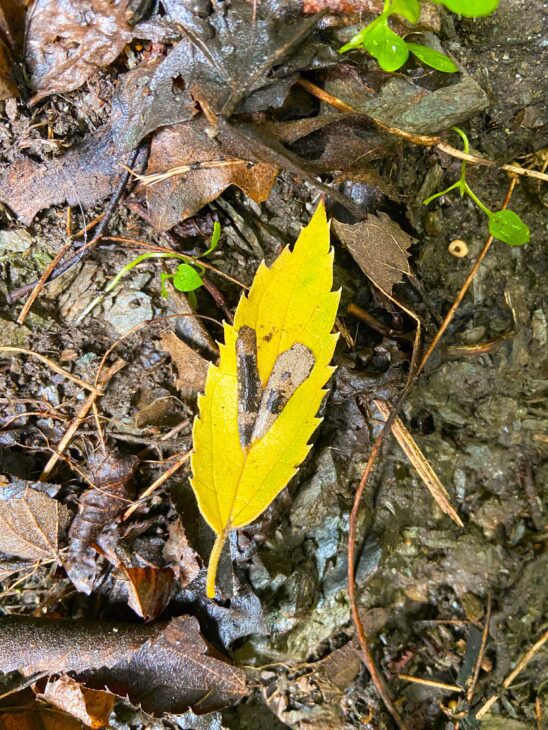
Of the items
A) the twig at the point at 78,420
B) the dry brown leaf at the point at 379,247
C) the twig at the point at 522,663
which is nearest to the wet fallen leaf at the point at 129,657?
the twig at the point at 78,420

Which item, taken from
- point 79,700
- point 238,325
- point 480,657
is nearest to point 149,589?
point 79,700

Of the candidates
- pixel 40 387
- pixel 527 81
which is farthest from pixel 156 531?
pixel 527 81

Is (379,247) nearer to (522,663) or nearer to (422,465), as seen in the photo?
(422,465)

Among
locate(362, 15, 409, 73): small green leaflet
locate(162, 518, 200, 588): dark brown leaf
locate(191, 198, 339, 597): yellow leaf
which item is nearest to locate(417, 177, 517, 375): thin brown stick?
locate(191, 198, 339, 597): yellow leaf

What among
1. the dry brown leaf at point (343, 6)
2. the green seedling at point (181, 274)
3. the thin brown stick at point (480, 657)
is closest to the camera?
the dry brown leaf at point (343, 6)

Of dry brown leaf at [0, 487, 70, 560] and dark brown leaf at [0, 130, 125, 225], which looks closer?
dark brown leaf at [0, 130, 125, 225]

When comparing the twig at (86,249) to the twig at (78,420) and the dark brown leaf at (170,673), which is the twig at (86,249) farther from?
the dark brown leaf at (170,673)

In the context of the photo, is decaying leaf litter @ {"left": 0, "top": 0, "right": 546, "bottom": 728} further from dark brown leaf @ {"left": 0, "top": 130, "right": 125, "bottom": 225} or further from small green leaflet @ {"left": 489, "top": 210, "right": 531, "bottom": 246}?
small green leaflet @ {"left": 489, "top": 210, "right": 531, "bottom": 246}
